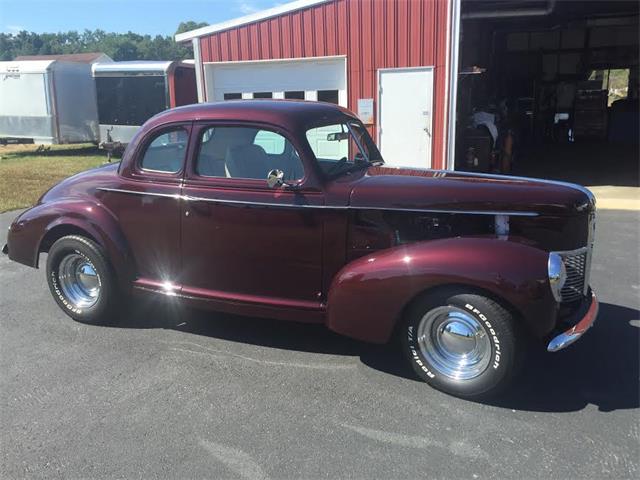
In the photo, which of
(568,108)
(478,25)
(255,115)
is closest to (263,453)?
(255,115)

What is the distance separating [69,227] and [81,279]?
486 millimetres

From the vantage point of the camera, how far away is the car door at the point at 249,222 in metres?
3.70

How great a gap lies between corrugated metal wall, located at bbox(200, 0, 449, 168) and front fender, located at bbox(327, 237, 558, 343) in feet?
24.6

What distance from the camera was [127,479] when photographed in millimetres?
2660

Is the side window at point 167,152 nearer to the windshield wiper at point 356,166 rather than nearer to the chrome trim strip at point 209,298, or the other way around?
the chrome trim strip at point 209,298

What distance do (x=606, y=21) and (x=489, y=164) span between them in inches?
443

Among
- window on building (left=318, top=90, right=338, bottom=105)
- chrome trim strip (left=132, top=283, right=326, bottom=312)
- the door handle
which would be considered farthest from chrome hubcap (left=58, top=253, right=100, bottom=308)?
window on building (left=318, top=90, right=338, bottom=105)

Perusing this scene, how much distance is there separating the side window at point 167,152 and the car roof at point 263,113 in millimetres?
110

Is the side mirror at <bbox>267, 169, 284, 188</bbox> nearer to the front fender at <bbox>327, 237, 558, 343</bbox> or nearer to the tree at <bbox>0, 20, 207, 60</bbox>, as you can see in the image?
the front fender at <bbox>327, 237, 558, 343</bbox>

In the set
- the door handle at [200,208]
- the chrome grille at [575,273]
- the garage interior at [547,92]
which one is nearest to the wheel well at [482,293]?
the chrome grille at [575,273]

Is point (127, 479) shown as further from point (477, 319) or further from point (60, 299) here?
point (60, 299)

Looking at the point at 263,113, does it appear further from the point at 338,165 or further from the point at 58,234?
the point at 58,234

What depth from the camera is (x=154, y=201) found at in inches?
161

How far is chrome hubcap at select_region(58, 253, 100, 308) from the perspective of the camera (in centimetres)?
461
